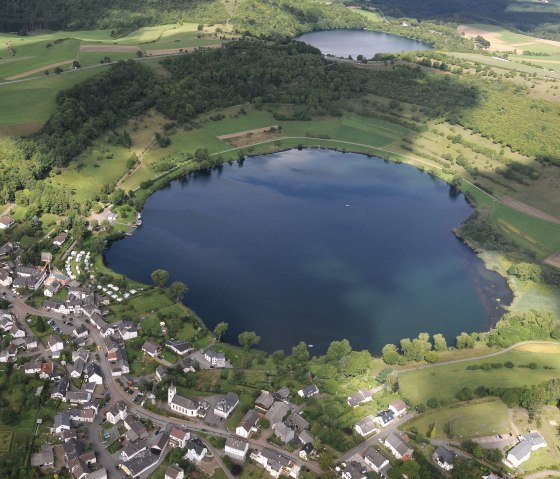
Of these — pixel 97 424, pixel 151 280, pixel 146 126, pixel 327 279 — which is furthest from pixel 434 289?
pixel 146 126

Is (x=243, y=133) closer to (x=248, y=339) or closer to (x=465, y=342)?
(x=248, y=339)

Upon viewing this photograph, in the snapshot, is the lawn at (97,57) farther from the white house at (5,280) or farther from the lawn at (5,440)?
the lawn at (5,440)

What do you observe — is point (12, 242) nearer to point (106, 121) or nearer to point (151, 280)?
point (151, 280)

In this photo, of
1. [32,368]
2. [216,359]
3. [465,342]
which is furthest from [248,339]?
[465,342]

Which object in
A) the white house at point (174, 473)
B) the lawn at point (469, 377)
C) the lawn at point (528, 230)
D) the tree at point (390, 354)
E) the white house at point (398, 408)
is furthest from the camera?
the lawn at point (528, 230)

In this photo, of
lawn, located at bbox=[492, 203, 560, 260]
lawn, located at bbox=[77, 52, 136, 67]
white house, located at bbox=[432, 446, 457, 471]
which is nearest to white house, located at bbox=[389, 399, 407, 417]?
white house, located at bbox=[432, 446, 457, 471]

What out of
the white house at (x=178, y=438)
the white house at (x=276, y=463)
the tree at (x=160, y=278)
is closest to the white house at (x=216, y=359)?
the white house at (x=178, y=438)

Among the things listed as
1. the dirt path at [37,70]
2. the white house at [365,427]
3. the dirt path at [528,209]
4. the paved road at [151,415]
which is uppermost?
the dirt path at [37,70]
